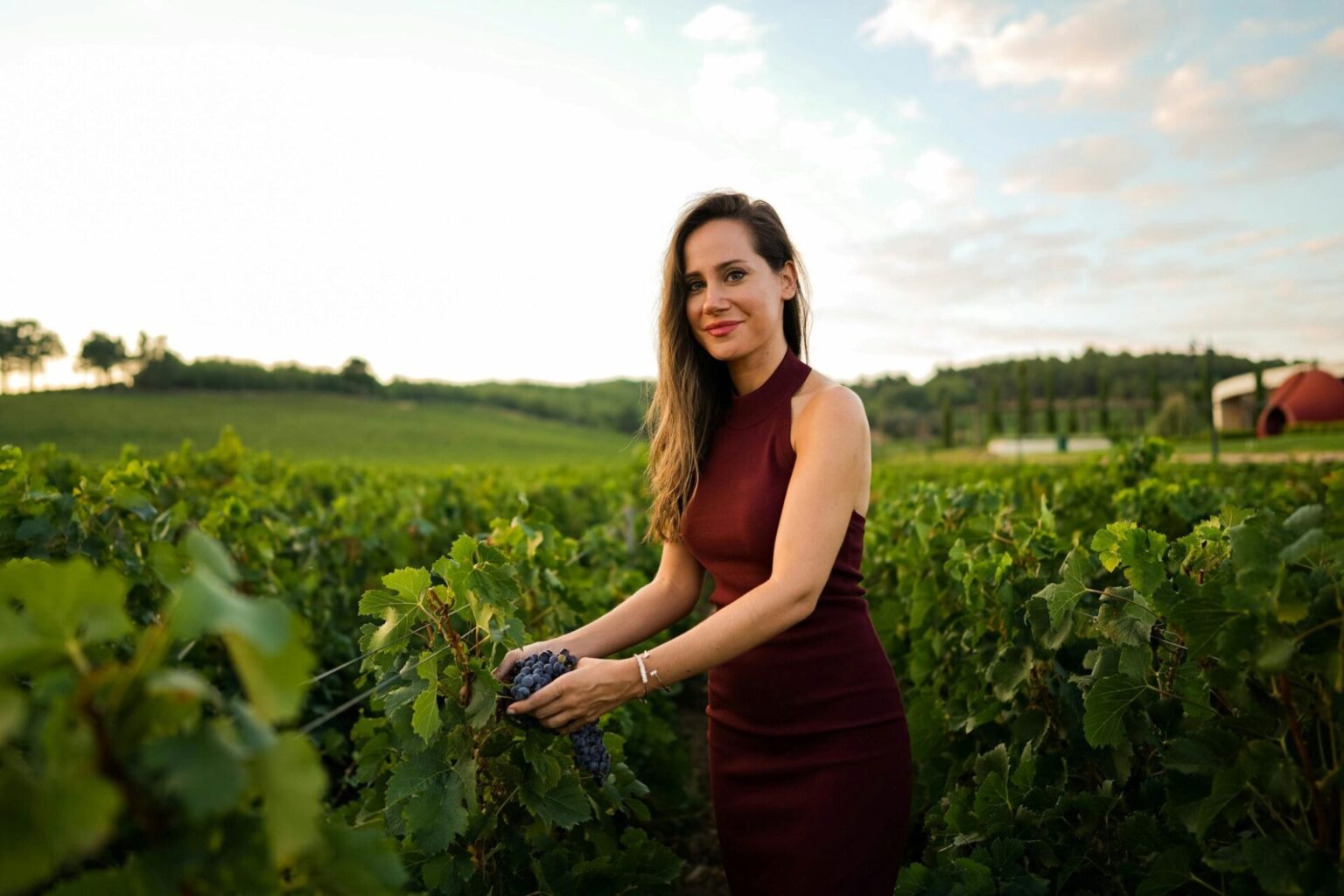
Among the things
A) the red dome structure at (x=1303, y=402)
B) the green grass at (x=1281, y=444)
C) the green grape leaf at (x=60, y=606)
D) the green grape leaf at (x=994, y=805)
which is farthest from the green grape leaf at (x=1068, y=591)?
the red dome structure at (x=1303, y=402)

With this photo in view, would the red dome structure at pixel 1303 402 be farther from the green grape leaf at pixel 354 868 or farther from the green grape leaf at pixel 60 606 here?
the green grape leaf at pixel 60 606

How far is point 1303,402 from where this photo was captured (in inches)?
2176

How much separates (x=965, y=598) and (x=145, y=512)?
3.46m

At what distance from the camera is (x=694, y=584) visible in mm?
2547

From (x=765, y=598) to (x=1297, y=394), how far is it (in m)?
67.2

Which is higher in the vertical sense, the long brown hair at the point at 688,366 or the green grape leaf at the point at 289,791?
the long brown hair at the point at 688,366

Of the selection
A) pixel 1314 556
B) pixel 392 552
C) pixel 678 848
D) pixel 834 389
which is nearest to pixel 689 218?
pixel 834 389

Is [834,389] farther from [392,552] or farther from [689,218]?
[392,552]

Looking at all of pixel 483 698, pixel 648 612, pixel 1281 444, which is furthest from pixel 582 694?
pixel 1281 444

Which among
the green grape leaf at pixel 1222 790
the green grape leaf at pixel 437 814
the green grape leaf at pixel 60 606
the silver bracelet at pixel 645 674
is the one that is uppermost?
the green grape leaf at pixel 60 606

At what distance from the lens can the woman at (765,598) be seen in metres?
1.96

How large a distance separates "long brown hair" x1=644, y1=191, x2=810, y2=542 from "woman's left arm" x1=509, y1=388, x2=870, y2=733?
413 mm

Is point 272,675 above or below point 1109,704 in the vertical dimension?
above

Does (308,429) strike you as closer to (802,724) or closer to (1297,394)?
(802,724)
